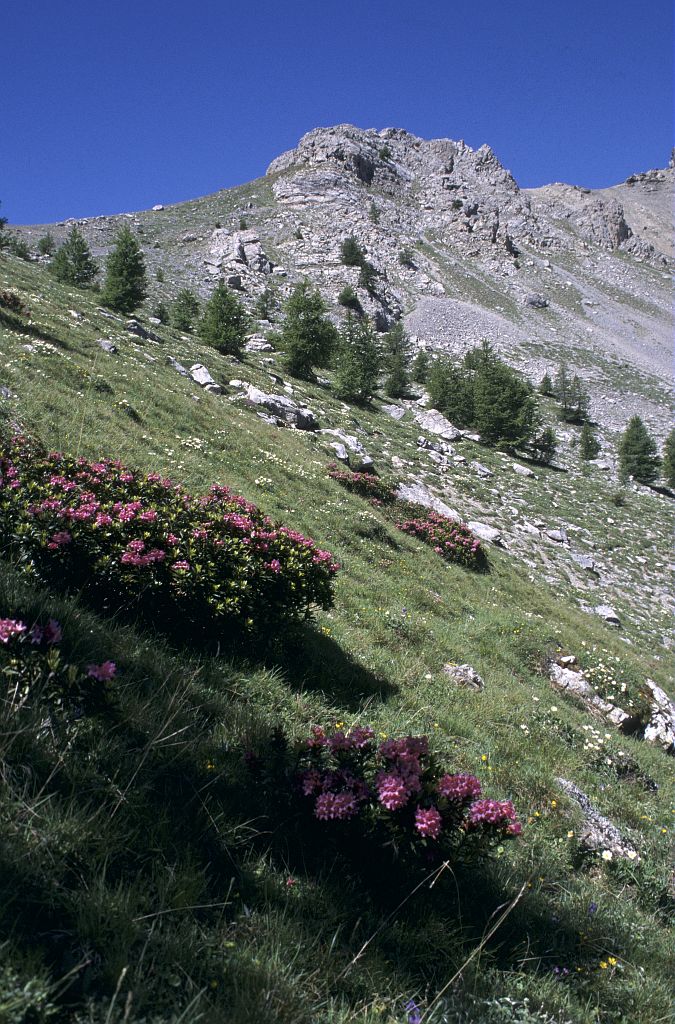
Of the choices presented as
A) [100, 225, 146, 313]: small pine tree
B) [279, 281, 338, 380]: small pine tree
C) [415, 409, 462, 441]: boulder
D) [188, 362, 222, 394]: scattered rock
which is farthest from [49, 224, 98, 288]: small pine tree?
[415, 409, 462, 441]: boulder

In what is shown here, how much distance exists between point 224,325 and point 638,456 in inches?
1537

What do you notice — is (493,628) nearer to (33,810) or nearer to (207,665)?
(207,665)

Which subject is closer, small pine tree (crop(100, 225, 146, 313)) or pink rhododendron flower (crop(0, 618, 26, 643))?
pink rhododendron flower (crop(0, 618, 26, 643))

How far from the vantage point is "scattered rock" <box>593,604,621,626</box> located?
691 inches

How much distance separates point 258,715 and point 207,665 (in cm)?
72

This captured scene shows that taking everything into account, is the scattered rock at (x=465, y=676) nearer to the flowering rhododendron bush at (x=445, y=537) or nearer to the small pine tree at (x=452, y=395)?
the flowering rhododendron bush at (x=445, y=537)

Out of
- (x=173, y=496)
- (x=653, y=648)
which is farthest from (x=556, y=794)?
(x=653, y=648)

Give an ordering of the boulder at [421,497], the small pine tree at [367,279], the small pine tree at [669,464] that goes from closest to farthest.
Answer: the boulder at [421,497] < the small pine tree at [669,464] < the small pine tree at [367,279]

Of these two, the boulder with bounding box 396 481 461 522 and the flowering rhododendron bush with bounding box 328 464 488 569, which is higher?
the boulder with bounding box 396 481 461 522

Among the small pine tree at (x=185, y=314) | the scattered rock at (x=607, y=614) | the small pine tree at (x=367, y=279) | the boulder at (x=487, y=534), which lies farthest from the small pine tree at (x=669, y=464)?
the small pine tree at (x=367, y=279)

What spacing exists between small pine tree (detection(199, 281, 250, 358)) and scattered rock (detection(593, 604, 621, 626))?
28.1 m

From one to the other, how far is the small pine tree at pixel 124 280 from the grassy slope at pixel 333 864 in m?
30.0

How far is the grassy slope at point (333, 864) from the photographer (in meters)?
2.15

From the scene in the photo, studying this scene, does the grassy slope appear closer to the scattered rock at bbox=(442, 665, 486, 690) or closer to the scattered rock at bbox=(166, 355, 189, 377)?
the scattered rock at bbox=(442, 665, 486, 690)
